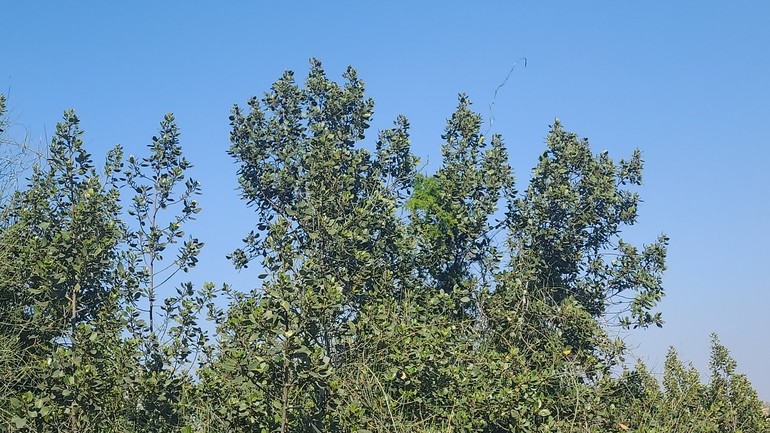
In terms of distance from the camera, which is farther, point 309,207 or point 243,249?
point 243,249

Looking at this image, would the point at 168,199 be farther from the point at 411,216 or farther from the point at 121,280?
the point at 411,216

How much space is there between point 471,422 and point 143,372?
4.54 metres

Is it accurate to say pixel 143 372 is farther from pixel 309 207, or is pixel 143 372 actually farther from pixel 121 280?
pixel 309 207

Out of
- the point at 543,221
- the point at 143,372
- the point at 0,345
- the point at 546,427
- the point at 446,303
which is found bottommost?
the point at 546,427

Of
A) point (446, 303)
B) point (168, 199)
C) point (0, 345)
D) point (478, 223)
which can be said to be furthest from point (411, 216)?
point (0, 345)

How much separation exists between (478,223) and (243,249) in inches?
189

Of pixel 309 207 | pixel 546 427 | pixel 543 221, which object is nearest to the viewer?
pixel 546 427

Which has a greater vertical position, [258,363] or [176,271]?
[176,271]

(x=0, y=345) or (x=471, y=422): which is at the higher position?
(x=0, y=345)

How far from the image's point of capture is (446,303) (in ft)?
46.5

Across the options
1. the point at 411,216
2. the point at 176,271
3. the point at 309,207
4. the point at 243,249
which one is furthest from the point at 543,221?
the point at 176,271

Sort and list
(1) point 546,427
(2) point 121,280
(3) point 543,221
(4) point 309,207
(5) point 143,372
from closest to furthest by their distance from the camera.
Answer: (5) point 143,372 → (1) point 546,427 → (2) point 121,280 → (4) point 309,207 → (3) point 543,221

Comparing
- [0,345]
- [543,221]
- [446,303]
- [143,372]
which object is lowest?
[143,372]

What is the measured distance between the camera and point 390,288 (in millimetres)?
14469
